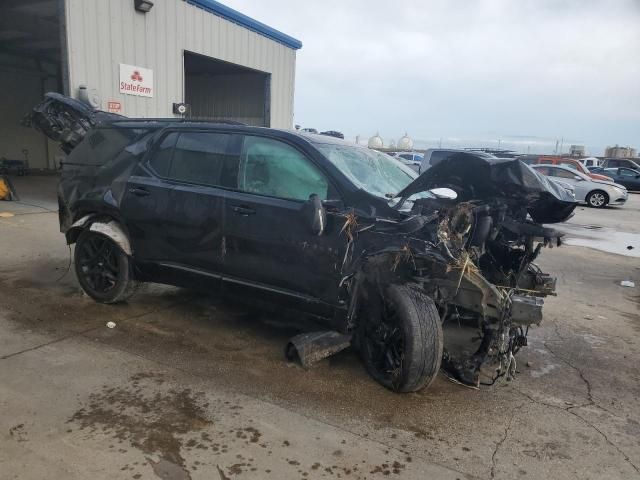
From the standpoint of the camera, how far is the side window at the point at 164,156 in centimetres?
452

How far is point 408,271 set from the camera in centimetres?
352

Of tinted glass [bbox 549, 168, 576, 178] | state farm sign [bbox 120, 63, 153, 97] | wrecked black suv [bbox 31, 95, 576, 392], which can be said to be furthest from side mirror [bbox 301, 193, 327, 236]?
tinted glass [bbox 549, 168, 576, 178]

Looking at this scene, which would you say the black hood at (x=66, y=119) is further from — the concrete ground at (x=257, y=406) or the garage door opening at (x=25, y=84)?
the garage door opening at (x=25, y=84)

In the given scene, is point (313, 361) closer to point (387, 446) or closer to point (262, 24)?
point (387, 446)

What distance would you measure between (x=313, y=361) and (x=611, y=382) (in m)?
2.32

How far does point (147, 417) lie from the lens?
2.96m

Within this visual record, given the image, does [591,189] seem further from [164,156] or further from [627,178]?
[164,156]

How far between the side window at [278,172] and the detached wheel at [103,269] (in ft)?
5.05

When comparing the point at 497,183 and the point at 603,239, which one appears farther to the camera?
the point at 603,239

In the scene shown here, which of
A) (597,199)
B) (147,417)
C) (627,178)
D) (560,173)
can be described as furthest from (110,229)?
(627,178)

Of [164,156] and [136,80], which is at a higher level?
[136,80]

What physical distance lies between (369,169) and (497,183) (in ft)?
3.84

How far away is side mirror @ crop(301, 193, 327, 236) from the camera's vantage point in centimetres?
344

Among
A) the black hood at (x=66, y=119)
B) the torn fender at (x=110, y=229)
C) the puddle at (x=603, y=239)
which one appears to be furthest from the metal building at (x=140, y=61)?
the puddle at (x=603, y=239)
